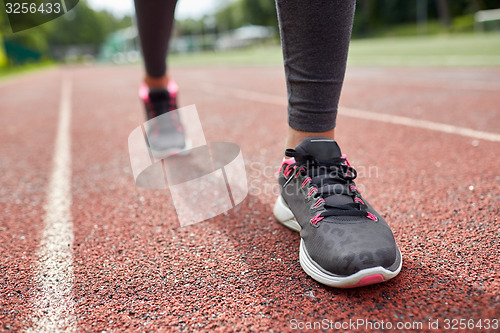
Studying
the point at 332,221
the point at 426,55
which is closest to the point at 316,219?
the point at 332,221

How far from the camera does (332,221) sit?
101 cm

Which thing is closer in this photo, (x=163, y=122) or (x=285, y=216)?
(x=285, y=216)

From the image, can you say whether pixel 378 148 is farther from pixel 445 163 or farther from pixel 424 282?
pixel 424 282

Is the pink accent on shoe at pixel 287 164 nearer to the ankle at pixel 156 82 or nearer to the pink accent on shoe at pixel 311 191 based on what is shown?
the pink accent on shoe at pixel 311 191

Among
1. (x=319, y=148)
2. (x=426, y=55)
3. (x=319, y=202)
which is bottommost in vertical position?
(x=426, y=55)

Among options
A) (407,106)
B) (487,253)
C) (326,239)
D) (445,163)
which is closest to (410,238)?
(487,253)

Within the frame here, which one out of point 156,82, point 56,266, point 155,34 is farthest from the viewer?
point 156,82

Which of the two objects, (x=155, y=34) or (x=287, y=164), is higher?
(x=155, y=34)

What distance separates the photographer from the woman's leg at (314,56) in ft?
3.27

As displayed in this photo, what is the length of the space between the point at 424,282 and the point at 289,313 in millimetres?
344

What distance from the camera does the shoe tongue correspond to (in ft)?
3.61

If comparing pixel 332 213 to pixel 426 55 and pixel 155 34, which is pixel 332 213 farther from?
pixel 426 55

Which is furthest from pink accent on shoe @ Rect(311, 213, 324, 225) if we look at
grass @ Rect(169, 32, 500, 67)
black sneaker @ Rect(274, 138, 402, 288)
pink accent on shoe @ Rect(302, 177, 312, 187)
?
grass @ Rect(169, 32, 500, 67)

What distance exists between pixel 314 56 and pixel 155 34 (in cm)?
98
